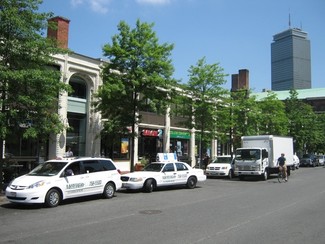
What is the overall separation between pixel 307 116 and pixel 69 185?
1903 inches

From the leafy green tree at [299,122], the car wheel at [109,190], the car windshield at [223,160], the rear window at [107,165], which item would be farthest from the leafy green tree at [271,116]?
the car wheel at [109,190]

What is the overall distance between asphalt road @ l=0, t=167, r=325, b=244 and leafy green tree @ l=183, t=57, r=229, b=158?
49.3 ft

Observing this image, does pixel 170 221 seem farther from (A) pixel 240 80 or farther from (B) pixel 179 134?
(A) pixel 240 80

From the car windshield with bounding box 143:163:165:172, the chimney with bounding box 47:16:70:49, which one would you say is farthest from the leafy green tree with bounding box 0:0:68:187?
the chimney with bounding box 47:16:70:49

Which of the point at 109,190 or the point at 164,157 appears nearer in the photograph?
the point at 109,190

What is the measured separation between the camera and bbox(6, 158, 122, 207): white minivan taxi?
502 inches

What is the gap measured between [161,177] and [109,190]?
334 centimetres

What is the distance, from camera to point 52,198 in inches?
517

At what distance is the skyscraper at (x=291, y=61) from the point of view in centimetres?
15362

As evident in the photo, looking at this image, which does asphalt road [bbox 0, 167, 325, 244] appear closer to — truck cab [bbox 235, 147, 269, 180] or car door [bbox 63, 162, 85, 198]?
car door [bbox 63, 162, 85, 198]

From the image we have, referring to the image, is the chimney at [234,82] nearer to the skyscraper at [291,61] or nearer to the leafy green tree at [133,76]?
the leafy green tree at [133,76]

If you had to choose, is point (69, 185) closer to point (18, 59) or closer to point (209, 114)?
point (18, 59)

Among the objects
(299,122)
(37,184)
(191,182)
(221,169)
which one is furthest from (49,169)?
(299,122)

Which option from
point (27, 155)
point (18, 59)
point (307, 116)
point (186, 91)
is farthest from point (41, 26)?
point (307, 116)
